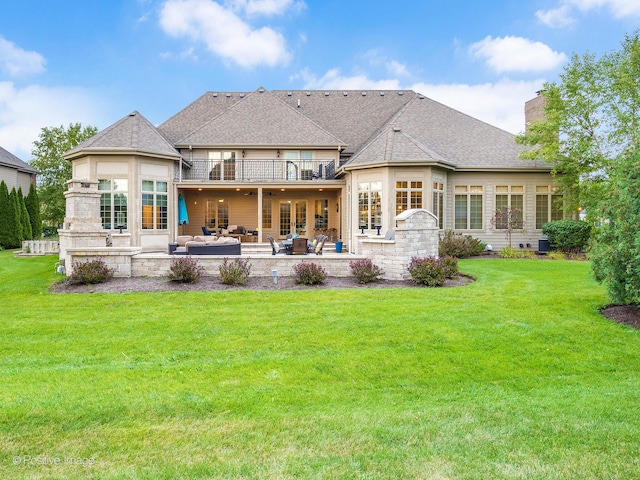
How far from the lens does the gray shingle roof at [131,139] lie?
1698cm

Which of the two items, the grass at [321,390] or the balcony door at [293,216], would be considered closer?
the grass at [321,390]

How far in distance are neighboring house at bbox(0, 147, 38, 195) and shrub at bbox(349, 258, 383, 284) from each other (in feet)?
85.6

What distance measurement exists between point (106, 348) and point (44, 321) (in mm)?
2274

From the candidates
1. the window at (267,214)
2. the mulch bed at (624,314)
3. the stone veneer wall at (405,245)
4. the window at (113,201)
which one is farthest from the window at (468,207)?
the window at (113,201)

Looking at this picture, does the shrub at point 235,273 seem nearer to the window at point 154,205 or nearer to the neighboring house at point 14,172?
the window at point 154,205

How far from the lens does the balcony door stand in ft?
75.0

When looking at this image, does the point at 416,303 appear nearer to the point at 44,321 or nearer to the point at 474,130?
the point at 44,321

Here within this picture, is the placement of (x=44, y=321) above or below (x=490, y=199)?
below

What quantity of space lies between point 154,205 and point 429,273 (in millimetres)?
12177

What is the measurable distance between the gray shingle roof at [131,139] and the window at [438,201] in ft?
36.0

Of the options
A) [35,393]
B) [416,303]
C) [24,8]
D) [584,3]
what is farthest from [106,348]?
[24,8]

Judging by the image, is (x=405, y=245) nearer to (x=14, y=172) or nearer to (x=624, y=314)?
(x=624, y=314)

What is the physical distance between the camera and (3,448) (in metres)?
3.38

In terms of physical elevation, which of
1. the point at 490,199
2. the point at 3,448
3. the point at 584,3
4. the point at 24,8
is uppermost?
the point at 24,8
